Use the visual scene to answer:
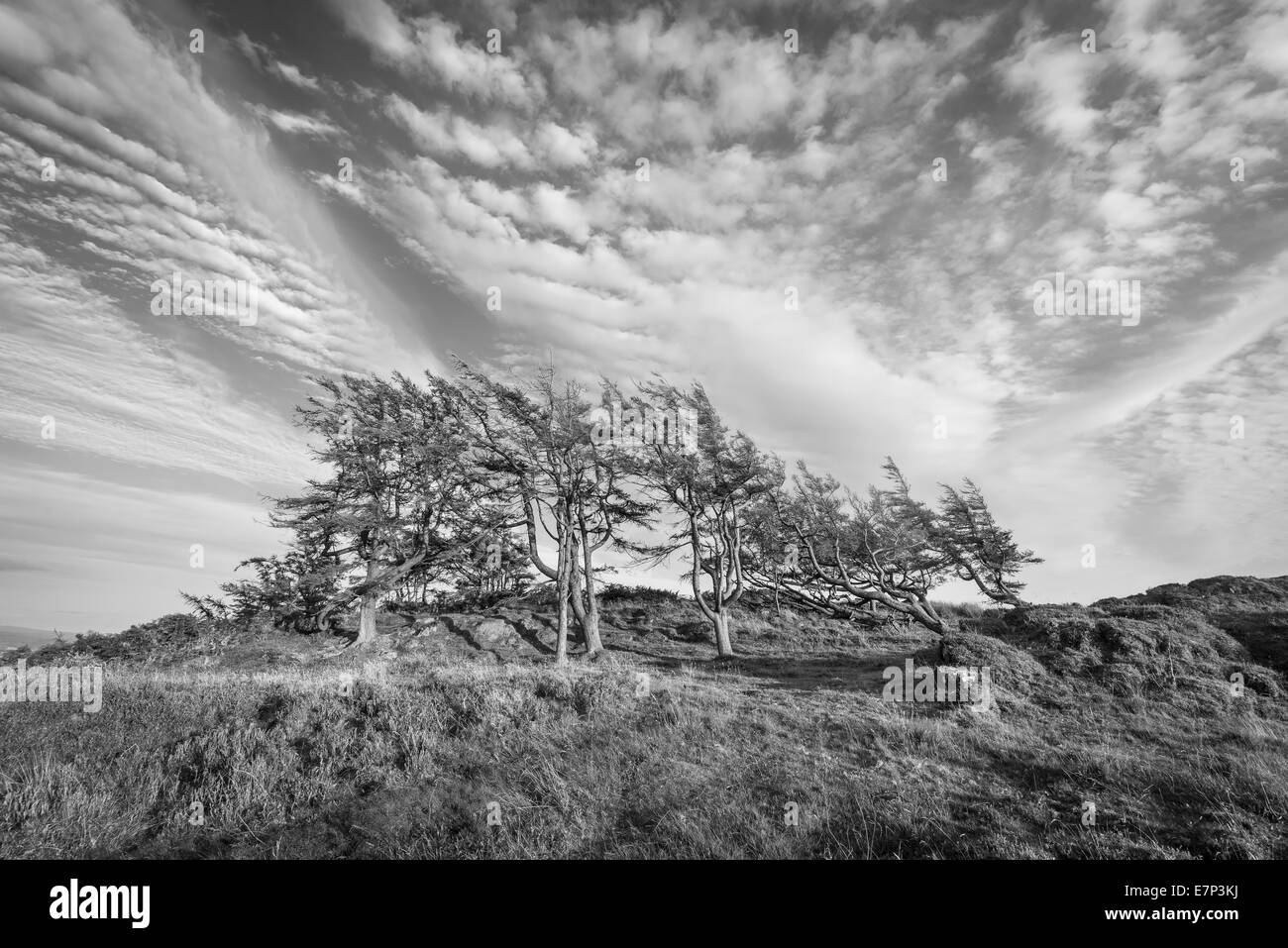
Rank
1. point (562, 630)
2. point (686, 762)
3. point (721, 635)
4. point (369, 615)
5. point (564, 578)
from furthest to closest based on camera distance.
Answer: point (369, 615) < point (564, 578) < point (721, 635) < point (562, 630) < point (686, 762)

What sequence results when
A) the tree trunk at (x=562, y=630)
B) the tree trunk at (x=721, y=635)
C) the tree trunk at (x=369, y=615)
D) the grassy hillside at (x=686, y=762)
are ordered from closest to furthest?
the grassy hillside at (x=686, y=762)
the tree trunk at (x=562, y=630)
the tree trunk at (x=721, y=635)
the tree trunk at (x=369, y=615)

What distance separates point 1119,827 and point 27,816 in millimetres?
13621

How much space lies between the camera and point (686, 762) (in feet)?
27.8

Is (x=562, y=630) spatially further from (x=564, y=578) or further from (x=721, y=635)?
(x=721, y=635)

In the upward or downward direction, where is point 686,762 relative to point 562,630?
upward

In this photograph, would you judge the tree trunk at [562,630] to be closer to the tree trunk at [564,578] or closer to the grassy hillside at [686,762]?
the tree trunk at [564,578]

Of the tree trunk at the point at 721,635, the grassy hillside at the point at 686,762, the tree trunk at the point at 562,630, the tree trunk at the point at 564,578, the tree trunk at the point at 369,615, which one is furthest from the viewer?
the tree trunk at the point at 369,615

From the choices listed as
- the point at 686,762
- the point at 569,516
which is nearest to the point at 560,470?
the point at 569,516

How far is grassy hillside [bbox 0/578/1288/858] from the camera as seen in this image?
21.1ft

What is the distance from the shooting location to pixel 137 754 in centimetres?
910

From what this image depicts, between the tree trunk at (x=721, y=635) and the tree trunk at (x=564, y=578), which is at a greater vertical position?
the tree trunk at (x=564, y=578)

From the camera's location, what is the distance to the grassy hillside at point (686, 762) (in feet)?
21.1

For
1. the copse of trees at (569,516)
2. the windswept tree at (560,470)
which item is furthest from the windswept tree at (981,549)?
the windswept tree at (560,470)
